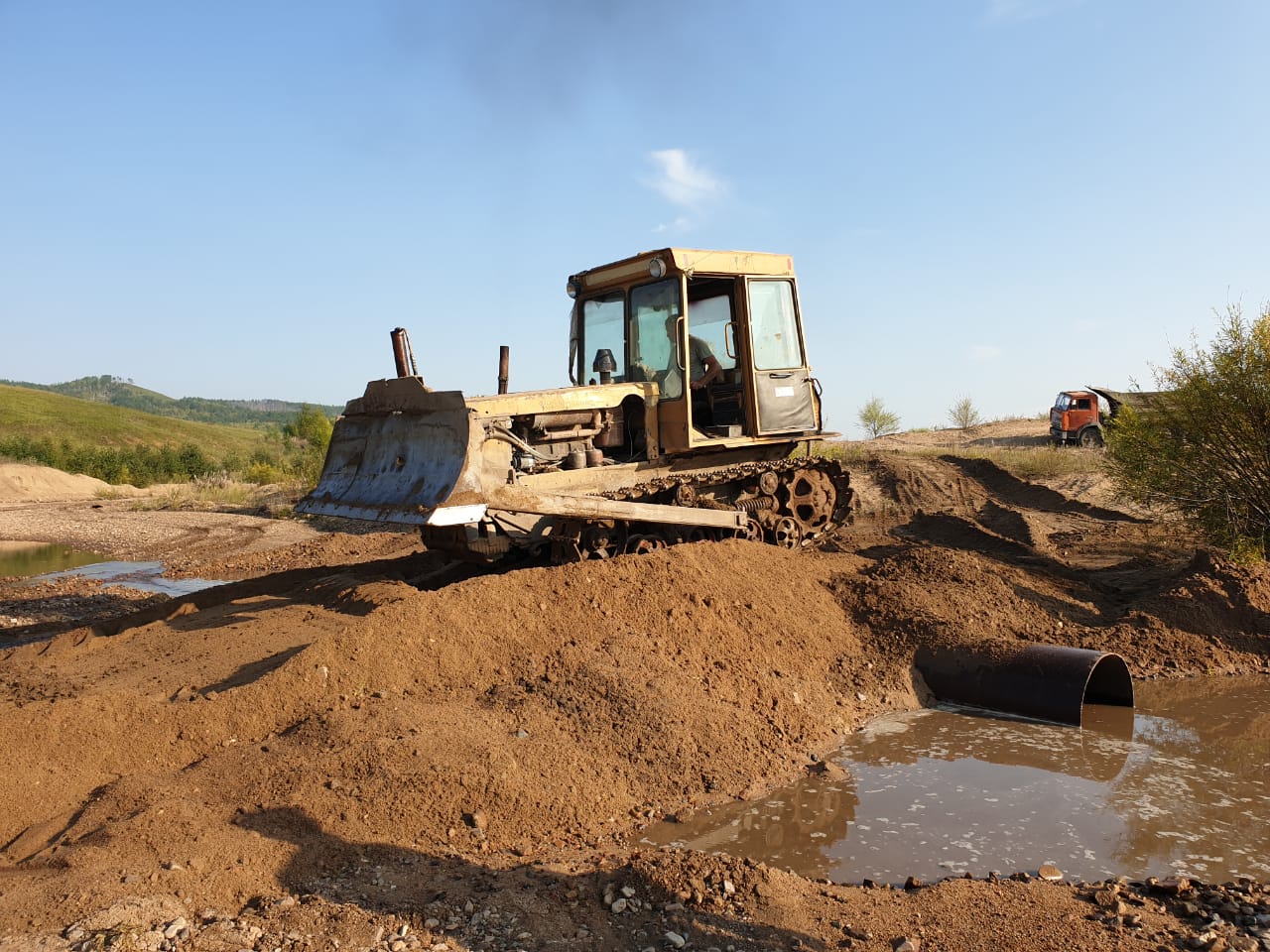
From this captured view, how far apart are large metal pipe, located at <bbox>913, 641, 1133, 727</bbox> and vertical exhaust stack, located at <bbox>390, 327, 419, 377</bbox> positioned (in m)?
5.60

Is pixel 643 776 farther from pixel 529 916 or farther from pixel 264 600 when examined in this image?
pixel 264 600

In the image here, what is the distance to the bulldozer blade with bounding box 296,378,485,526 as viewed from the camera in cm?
784

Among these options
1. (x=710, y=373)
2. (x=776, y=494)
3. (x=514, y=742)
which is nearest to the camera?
(x=514, y=742)

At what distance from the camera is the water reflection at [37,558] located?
616 inches

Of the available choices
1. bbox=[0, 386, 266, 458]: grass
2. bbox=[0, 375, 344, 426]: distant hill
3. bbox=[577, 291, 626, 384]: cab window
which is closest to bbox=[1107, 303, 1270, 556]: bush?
bbox=[577, 291, 626, 384]: cab window

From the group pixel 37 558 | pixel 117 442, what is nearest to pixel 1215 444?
pixel 37 558

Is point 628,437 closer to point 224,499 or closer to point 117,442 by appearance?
point 224,499

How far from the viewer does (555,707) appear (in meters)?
6.16

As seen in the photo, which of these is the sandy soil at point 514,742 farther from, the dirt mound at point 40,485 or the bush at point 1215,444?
the dirt mound at point 40,485

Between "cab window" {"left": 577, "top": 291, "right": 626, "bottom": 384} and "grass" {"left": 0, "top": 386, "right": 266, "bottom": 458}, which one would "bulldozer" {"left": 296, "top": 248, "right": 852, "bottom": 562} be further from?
"grass" {"left": 0, "top": 386, "right": 266, "bottom": 458}

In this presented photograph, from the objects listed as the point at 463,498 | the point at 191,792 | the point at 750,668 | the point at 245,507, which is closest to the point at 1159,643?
the point at 750,668

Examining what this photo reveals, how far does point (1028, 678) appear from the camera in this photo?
7.30 meters

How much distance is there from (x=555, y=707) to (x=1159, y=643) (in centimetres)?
583

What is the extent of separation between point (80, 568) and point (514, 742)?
43.6ft
